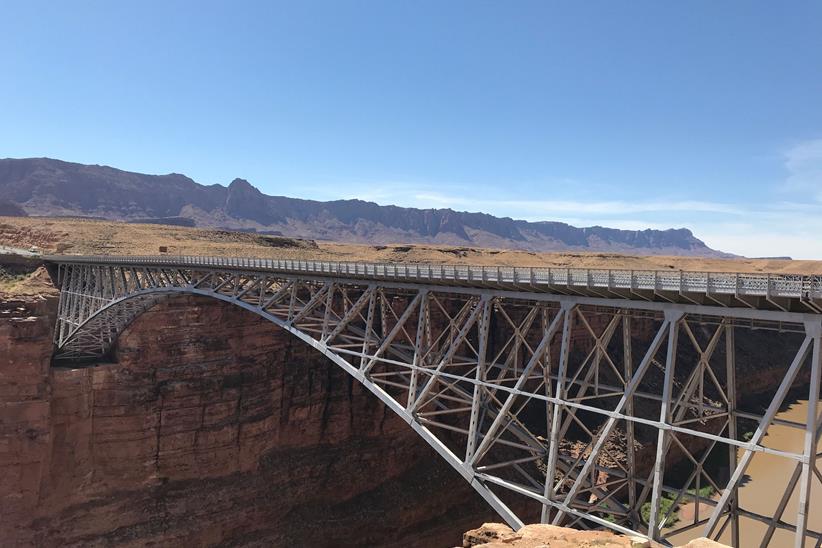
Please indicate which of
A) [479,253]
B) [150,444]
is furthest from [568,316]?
[479,253]

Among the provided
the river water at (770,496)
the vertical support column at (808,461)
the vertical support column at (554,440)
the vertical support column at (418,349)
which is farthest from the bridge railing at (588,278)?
the river water at (770,496)

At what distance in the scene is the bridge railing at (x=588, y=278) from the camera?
1032cm

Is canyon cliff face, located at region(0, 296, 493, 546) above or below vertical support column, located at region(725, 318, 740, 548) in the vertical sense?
below

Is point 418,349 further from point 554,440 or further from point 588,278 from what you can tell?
point 588,278

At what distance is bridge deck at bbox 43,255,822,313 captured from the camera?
10297mm

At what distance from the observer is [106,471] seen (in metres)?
28.3

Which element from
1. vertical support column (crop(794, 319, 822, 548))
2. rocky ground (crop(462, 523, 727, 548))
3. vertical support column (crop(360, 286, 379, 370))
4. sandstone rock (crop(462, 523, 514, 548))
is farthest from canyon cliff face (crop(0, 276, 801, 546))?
vertical support column (crop(794, 319, 822, 548))

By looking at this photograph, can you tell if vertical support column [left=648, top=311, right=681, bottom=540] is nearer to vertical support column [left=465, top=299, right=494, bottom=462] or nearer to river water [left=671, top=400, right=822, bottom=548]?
vertical support column [left=465, top=299, right=494, bottom=462]

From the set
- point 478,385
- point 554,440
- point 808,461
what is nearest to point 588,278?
point 554,440

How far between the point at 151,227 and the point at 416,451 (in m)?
56.9

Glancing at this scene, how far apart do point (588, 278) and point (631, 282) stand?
3.60 ft

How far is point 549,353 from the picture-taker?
50.3 feet

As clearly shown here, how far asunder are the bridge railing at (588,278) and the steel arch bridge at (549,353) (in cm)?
5

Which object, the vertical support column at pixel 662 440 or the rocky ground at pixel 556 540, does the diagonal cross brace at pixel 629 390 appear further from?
the rocky ground at pixel 556 540
